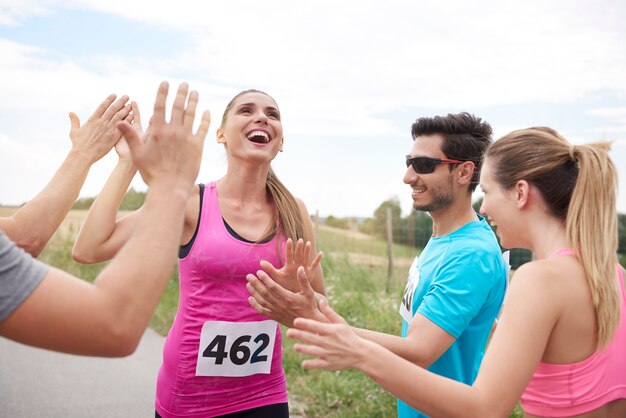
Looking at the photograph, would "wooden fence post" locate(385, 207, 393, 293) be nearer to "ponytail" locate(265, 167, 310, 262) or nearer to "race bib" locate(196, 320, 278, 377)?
"ponytail" locate(265, 167, 310, 262)

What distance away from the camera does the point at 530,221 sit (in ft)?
6.73

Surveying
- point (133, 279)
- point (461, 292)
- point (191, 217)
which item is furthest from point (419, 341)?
point (133, 279)

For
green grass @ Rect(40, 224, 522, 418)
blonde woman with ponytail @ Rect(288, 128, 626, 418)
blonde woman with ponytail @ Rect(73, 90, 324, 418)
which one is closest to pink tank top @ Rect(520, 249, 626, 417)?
blonde woman with ponytail @ Rect(288, 128, 626, 418)

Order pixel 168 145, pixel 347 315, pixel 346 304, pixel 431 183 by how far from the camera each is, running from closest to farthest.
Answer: pixel 168 145, pixel 431 183, pixel 347 315, pixel 346 304

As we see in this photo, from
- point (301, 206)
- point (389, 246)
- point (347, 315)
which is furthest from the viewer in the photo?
point (389, 246)

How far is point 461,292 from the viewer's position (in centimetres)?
252

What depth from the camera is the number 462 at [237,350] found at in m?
2.93

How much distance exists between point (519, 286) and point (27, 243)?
5.79 ft

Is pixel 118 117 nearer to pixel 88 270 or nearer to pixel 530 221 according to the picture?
pixel 530 221

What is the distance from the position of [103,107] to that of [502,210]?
65.0 inches

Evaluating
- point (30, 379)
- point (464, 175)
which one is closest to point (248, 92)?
point (464, 175)

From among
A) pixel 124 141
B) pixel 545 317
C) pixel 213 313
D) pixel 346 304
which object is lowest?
pixel 346 304

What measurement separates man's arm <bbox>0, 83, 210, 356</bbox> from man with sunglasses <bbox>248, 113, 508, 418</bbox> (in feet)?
2.57

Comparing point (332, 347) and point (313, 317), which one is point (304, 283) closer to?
point (313, 317)
